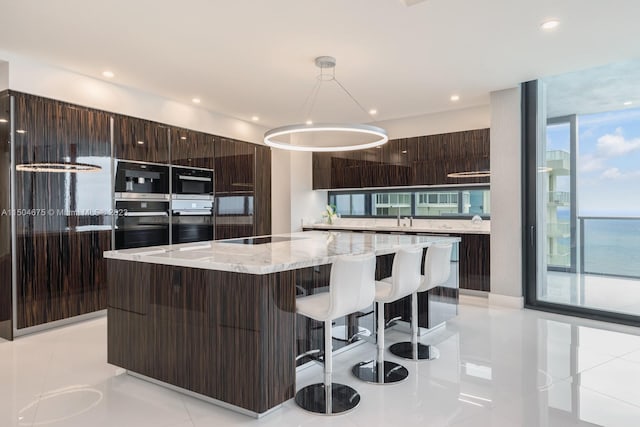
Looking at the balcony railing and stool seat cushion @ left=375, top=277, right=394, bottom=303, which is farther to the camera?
the balcony railing

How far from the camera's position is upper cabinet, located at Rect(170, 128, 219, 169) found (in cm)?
525

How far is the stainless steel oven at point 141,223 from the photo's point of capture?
15.1 ft

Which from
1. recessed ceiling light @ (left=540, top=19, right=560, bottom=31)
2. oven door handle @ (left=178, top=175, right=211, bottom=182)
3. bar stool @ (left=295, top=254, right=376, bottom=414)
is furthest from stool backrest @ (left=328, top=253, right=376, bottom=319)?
oven door handle @ (left=178, top=175, right=211, bottom=182)

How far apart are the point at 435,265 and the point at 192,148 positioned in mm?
3666

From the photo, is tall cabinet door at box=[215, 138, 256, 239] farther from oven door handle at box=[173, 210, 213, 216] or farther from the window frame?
the window frame

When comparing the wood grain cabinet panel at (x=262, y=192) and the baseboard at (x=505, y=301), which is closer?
the baseboard at (x=505, y=301)

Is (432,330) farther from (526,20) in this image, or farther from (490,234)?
(526,20)

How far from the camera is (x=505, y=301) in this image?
498 centimetres

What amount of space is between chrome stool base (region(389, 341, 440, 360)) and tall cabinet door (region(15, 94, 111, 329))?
128 inches

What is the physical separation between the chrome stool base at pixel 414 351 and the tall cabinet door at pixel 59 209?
325 cm

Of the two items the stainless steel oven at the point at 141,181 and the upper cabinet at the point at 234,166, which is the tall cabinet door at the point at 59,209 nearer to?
the stainless steel oven at the point at 141,181

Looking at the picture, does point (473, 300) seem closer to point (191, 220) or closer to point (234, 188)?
point (234, 188)

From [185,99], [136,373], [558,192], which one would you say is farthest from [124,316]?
[558,192]

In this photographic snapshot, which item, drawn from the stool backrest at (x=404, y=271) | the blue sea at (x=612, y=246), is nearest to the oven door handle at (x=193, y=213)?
the stool backrest at (x=404, y=271)
